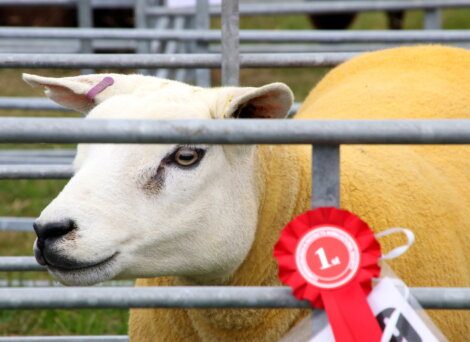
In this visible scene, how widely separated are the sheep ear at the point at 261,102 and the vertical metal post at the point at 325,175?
613mm

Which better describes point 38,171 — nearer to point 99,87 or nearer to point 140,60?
point 140,60

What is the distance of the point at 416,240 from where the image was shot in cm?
314

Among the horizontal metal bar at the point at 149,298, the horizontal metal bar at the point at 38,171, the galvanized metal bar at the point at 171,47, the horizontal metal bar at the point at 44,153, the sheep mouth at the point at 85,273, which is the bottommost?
the horizontal metal bar at the point at 44,153

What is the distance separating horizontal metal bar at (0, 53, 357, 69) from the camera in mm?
3777

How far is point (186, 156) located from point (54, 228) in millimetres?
452

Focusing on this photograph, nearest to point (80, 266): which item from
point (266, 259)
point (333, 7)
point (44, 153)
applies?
point (266, 259)

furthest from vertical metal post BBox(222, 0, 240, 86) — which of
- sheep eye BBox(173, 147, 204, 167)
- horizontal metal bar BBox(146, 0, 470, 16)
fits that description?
horizontal metal bar BBox(146, 0, 470, 16)

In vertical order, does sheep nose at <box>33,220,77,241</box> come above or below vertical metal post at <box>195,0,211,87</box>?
above

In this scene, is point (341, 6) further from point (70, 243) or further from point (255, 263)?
point (70, 243)

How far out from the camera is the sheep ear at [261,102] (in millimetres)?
2817

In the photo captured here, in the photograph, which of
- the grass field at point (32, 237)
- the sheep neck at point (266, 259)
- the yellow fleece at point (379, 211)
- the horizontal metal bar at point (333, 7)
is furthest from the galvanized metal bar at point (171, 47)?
the sheep neck at point (266, 259)

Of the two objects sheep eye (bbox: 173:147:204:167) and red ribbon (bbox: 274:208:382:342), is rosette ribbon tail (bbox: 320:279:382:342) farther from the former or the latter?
sheep eye (bbox: 173:147:204:167)

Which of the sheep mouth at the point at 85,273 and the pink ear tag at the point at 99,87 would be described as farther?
the pink ear tag at the point at 99,87

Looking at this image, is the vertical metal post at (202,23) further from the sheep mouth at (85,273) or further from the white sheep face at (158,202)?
the sheep mouth at (85,273)
